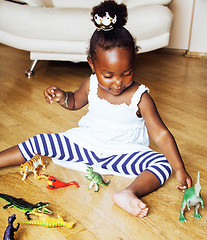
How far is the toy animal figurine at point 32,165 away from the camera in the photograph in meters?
1.04

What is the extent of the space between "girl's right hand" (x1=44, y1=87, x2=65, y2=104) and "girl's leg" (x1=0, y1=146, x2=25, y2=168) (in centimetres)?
19

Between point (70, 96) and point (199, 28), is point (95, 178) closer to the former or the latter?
point (70, 96)

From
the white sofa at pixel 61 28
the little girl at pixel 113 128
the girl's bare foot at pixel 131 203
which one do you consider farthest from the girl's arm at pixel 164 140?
the white sofa at pixel 61 28

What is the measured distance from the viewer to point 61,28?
6.48 ft

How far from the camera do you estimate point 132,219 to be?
0.86 metres

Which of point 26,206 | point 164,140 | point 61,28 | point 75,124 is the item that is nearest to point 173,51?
point 61,28

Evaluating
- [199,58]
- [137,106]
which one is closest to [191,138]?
[137,106]

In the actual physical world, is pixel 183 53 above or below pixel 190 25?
below

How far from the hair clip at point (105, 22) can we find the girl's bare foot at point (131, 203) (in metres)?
0.44

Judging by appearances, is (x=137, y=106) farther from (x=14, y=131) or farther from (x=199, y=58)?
(x=199, y=58)

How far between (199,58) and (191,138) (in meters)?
1.54

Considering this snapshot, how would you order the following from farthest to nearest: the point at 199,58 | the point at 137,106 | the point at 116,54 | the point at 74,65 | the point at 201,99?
the point at 199,58
the point at 74,65
the point at 201,99
the point at 137,106
the point at 116,54

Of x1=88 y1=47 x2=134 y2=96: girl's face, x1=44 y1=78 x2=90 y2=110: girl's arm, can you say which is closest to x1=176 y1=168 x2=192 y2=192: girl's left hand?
x1=88 y1=47 x2=134 y2=96: girl's face

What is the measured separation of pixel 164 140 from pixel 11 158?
47cm
